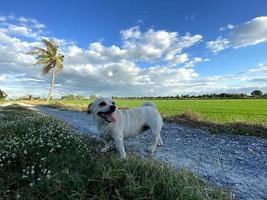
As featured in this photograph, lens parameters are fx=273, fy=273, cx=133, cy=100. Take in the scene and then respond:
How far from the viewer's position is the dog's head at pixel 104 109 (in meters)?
6.36

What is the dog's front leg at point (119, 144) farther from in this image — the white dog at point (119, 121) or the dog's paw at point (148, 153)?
the dog's paw at point (148, 153)

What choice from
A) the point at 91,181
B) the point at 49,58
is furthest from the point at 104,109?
the point at 49,58

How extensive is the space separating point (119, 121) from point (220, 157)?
102 inches

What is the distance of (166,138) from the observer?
30.6 ft

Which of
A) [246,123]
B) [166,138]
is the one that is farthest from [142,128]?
[246,123]

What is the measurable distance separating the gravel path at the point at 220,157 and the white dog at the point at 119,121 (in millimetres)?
658

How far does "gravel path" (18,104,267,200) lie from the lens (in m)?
4.77

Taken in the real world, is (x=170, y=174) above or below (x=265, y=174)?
above

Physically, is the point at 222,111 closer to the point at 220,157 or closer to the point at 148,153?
the point at 220,157

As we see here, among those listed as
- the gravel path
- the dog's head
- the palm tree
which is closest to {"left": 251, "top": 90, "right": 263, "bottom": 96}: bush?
the palm tree

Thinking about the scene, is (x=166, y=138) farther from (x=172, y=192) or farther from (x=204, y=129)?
(x=172, y=192)

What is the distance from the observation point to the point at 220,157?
21.7 ft

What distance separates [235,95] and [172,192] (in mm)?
85711

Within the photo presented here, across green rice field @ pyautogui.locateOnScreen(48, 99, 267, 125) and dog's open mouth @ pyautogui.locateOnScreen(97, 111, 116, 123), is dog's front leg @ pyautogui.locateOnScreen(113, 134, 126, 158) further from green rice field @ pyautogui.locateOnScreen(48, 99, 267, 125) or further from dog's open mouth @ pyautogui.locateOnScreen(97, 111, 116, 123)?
green rice field @ pyautogui.locateOnScreen(48, 99, 267, 125)
